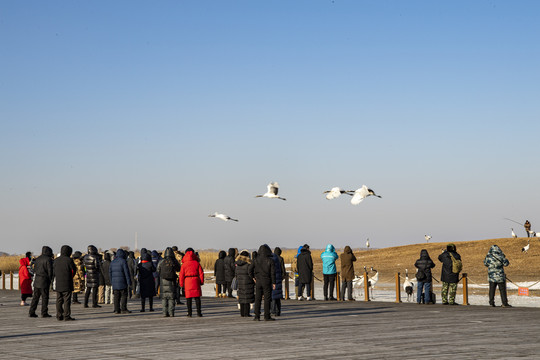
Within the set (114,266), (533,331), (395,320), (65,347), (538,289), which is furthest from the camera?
(538,289)

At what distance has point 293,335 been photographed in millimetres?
15398

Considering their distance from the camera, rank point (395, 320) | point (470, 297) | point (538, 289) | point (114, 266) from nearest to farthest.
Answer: point (395, 320), point (114, 266), point (470, 297), point (538, 289)

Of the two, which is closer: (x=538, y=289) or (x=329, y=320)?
(x=329, y=320)

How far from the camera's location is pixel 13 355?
13.0 m

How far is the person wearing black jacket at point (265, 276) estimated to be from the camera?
60.2 ft

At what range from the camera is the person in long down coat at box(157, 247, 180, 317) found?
65.5ft

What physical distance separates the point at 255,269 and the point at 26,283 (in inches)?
425

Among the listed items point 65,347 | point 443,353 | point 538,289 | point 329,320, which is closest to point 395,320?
point 329,320

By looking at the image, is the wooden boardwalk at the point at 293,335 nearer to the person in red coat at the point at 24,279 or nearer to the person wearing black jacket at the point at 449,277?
the person wearing black jacket at the point at 449,277

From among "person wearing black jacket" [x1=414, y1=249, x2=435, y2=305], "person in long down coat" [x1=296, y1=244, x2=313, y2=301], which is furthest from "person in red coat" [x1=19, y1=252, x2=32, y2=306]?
"person wearing black jacket" [x1=414, y1=249, x2=435, y2=305]

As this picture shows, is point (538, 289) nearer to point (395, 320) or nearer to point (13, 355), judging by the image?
point (395, 320)

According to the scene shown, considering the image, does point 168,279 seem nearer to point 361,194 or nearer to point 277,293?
point 277,293

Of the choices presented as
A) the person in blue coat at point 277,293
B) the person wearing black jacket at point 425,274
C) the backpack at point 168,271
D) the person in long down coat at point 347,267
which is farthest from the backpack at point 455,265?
the backpack at point 168,271

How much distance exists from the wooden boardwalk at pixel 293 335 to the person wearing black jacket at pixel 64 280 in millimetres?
423
